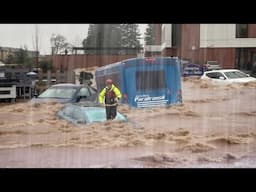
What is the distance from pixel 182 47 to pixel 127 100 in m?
0.69

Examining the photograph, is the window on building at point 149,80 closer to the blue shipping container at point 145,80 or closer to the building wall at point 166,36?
the blue shipping container at point 145,80

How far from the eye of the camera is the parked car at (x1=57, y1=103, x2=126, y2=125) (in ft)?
11.6

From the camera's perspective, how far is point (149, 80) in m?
3.56

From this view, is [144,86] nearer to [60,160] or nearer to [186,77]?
[186,77]

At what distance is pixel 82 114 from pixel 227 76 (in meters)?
1.35

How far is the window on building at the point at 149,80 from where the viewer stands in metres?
3.56

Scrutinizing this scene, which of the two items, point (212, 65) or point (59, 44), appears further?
point (212, 65)

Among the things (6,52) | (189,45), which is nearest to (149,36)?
(189,45)

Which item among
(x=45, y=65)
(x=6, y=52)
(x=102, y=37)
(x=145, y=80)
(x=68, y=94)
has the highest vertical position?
(x=102, y=37)

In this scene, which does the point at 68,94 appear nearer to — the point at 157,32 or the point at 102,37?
the point at 102,37

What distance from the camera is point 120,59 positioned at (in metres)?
3.55

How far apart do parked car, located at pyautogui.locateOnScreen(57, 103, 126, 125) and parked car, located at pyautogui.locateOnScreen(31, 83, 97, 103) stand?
0.21ft

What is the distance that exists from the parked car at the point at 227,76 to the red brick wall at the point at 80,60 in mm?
731

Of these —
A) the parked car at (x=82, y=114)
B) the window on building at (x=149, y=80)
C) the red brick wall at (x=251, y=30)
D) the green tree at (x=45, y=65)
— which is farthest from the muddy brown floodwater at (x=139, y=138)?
the red brick wall at (x=251, y=30)
